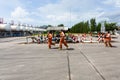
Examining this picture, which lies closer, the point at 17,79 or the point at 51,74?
the point at 17,79

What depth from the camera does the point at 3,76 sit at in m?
8.80

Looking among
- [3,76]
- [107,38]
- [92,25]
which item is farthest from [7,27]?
[3,76]

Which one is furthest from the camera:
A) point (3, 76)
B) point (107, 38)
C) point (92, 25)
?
point (92, 25)

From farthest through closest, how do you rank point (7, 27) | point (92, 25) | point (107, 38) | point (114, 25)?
point (114, 25) < point (92, 25) < point (7, 27) < point (107, 38)

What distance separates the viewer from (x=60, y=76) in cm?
864

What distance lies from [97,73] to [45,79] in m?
2.25

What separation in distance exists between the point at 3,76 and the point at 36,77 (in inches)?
52.2

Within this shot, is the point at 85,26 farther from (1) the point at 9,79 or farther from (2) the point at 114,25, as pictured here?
(1) the point at 9,79

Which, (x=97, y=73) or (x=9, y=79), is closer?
(x=9, y=79)

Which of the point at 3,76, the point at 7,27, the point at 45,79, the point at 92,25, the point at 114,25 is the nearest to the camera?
the point at 45,79

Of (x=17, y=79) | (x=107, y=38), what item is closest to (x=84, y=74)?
(x=17, y=79)

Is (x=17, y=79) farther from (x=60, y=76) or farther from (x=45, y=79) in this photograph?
(x=60, y=76)

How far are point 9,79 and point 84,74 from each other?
286 centimetres

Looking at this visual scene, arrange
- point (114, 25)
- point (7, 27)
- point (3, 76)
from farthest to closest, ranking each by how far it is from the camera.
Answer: point (114, 25) → point (7, 27) → point (3, 76)
